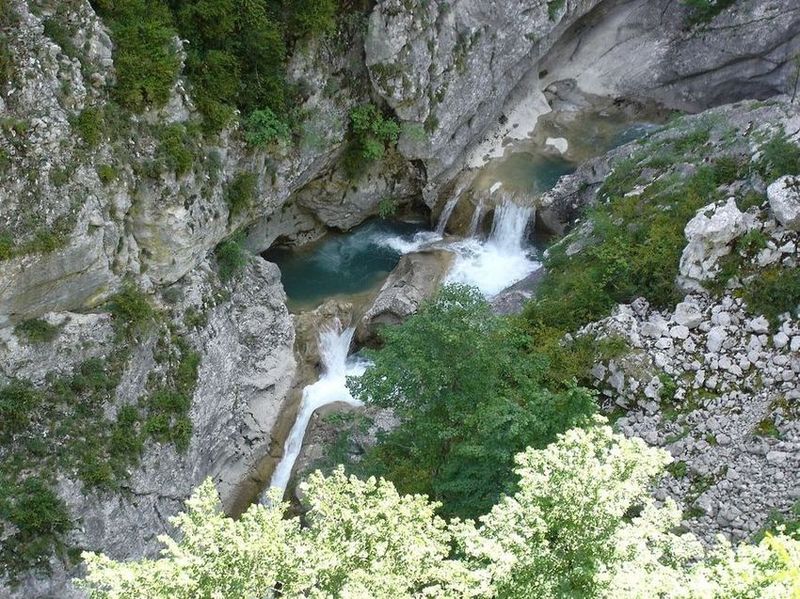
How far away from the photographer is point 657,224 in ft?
57.5

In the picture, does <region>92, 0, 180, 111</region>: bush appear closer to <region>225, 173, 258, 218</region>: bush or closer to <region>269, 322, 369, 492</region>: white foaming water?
<region>225, 173, 258, 218</region>: bush

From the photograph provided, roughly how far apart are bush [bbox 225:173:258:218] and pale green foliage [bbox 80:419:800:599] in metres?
11.2

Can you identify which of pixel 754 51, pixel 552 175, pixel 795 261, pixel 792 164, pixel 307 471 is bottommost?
pixel 307 471

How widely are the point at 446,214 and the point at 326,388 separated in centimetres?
847

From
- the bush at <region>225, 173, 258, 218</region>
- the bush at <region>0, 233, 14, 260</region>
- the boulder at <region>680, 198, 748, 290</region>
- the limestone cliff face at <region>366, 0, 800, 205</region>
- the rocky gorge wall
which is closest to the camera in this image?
the bush at <region>0, 233, 14, 260</region>

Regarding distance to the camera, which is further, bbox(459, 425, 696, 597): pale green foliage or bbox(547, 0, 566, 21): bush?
bbox(547, 0, 566, 21): bush

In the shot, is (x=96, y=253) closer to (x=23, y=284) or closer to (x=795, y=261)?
(x=23, y=284)

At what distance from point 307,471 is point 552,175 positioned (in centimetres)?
1459

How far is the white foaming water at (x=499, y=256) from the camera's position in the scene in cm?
2288

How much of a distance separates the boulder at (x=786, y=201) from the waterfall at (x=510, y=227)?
9.55 m

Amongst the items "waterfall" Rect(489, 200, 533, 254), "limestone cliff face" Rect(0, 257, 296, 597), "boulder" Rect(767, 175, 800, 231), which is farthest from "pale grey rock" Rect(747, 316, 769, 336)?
"limestone cliff face" Rect(0, 257, 296, 597)

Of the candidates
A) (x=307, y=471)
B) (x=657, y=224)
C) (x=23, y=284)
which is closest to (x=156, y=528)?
(x=307, y=471)

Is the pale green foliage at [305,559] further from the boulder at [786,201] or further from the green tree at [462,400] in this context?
the boulder at [786,201]

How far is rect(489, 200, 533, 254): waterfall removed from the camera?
78.9 feet
